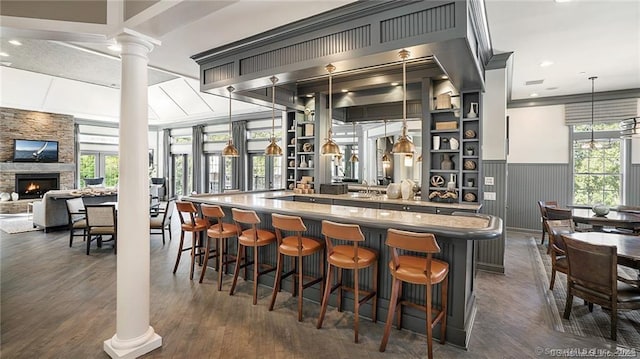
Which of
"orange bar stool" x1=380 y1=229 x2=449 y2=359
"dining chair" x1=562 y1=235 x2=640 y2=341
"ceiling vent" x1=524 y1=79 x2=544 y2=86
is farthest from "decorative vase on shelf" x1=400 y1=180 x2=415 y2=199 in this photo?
"ceiling vent" x1=524 y1=79 x2=544 y2=86

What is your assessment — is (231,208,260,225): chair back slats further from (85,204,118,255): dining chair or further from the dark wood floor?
(85,204,118,255): dining chair

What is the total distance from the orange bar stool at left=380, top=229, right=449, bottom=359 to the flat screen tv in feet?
39.6

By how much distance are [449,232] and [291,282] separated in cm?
204

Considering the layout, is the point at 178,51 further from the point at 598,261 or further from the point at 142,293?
the point at 598,261

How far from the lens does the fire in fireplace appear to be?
380 inches

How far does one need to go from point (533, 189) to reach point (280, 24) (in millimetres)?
7163

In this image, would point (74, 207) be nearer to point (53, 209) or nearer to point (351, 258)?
point (53, 209)

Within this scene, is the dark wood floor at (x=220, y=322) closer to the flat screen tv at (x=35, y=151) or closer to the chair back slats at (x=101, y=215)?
the chair back slats at (x=101, y=215)

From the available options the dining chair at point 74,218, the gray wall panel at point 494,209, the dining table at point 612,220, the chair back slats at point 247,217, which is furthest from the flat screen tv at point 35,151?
the dining table at point 612,220

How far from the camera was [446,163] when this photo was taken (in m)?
4.73

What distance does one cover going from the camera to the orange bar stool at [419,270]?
7.70ft

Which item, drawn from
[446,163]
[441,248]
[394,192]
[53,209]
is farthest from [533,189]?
[53,209]

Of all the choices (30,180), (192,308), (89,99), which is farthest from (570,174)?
(30,180)

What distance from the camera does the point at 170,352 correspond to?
2.53 metres
